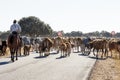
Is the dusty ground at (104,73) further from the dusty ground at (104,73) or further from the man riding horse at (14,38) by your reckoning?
A: the man riding horse at (14,38)

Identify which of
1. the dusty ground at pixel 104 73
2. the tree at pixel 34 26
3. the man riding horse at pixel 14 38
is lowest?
the dusty ground at pixel 104 73

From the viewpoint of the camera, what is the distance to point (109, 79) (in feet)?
61.2

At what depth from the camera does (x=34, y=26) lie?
115m

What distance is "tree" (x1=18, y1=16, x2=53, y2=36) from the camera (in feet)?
358

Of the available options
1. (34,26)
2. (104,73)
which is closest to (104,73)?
(104,73)

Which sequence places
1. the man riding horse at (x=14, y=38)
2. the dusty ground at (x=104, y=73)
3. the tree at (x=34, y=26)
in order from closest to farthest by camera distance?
1. the dusty ground at (x=104, y=73)
2. the man riding horse at (x=14, y=38)
3. the tree at (x=34, y=26)

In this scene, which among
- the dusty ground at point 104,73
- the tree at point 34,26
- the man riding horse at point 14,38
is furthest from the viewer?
the tree at point 34,26

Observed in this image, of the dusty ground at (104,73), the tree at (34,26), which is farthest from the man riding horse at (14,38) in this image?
the tree at (34,26)

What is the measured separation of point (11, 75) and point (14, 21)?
9.94 meters

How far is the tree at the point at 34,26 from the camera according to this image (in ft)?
358

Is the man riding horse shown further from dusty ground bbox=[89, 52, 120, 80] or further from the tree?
the tree

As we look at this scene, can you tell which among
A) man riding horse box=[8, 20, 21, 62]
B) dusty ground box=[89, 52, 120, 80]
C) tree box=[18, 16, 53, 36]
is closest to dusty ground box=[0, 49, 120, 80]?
dusty ground box=[89, 52, 120, 80]

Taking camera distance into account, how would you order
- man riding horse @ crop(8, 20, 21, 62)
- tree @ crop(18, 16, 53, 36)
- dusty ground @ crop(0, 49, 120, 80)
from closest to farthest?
dusty ground @ crop(0, 49, 120, 80) < man riding horse @ crop(8, 20, 21, 62) < tree @ crop(18, 16, 53, 36)

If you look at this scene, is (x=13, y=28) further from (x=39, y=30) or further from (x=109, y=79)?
(x=39, y=30)
